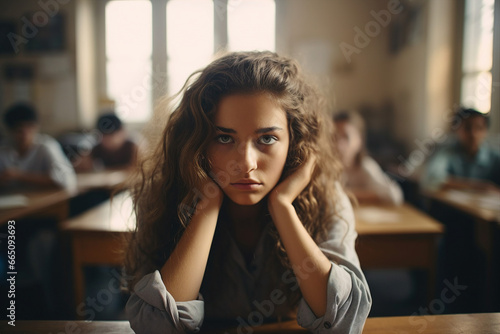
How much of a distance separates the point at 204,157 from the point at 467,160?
2.74 metres

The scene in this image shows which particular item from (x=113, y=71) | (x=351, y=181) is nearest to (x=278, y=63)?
(x=351, y=181)

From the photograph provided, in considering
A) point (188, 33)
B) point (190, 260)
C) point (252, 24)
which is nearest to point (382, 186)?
point (190, 260)

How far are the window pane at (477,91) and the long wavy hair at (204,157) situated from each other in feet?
10.0

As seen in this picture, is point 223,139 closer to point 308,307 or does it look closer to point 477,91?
point 308,307

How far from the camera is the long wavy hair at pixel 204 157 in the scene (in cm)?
82

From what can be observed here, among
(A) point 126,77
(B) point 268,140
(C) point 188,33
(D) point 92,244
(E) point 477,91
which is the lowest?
(D) point 92,244

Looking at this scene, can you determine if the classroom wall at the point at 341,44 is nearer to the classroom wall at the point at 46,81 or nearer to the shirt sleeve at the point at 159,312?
the classroom wall at the point at 46,81

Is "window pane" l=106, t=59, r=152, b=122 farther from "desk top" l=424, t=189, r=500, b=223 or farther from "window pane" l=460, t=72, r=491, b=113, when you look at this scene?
"desk top" l=424, t=189, r=500, b=223

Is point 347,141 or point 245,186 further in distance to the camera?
point 347,141

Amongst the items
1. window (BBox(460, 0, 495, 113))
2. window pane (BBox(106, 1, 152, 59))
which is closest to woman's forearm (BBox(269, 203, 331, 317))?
window (BBox(460, 0, 495, 113))

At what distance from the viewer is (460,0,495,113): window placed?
324 cm

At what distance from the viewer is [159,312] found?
2.29 feet

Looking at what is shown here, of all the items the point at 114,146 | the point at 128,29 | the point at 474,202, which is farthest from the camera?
the point at 128,29

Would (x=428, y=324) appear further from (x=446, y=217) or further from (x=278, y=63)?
(x=446, y=217)
